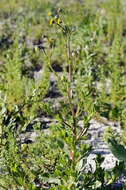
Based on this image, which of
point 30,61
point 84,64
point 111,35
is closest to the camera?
point 84,64

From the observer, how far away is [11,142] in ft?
8.84

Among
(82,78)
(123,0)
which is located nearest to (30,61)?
(82,78)

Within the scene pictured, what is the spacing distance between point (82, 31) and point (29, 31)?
1799 millimetres

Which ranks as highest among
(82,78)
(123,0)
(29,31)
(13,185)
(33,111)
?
(123,0)

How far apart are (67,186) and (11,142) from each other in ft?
1.80

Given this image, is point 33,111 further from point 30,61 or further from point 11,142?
point 30,61

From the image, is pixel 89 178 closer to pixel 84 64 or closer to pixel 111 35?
pixel 84 64

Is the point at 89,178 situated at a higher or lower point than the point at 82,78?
lower

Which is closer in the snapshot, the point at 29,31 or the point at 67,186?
the point at 67,186

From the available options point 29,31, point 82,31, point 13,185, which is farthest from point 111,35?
point 13,185

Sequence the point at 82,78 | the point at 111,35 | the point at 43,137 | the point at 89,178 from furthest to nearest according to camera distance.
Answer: the point at 111,35 < the point at 82,78 < the point at 43,137 < the point at 89,178

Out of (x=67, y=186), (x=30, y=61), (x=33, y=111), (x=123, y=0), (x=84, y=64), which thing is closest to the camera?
(x=67, y=186)

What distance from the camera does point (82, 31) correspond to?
20.7 ft

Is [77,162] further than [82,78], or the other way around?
[82,78]
